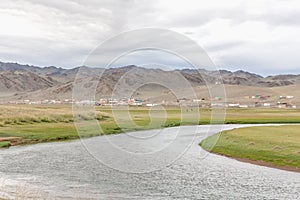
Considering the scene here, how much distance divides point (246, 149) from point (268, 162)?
7517 millimetres

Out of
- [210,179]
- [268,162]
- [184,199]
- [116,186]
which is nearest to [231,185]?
[210,179]

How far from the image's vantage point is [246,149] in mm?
47156

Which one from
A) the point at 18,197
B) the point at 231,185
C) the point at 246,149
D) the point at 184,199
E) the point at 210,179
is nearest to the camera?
the point at 18,197

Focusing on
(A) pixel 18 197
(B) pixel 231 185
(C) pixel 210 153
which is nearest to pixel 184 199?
(B) pixel 231 185

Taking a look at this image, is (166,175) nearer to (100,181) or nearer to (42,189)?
(100,181)

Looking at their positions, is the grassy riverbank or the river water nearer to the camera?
the river water

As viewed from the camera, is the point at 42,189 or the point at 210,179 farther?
the point at 210,179

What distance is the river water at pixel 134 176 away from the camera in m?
26.8

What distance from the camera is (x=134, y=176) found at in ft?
109

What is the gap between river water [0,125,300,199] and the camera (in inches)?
1053

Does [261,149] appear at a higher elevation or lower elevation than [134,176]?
higher

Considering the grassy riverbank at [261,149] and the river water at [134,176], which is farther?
the grassy riverbank at [261,149]

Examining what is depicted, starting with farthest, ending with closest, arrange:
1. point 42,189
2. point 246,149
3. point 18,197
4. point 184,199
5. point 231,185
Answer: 1. point 246,149
2. point 231,185
3. point 42,189
4. point 184,199
5. point 18,197

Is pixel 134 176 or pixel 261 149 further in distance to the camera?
pixel 261 149
